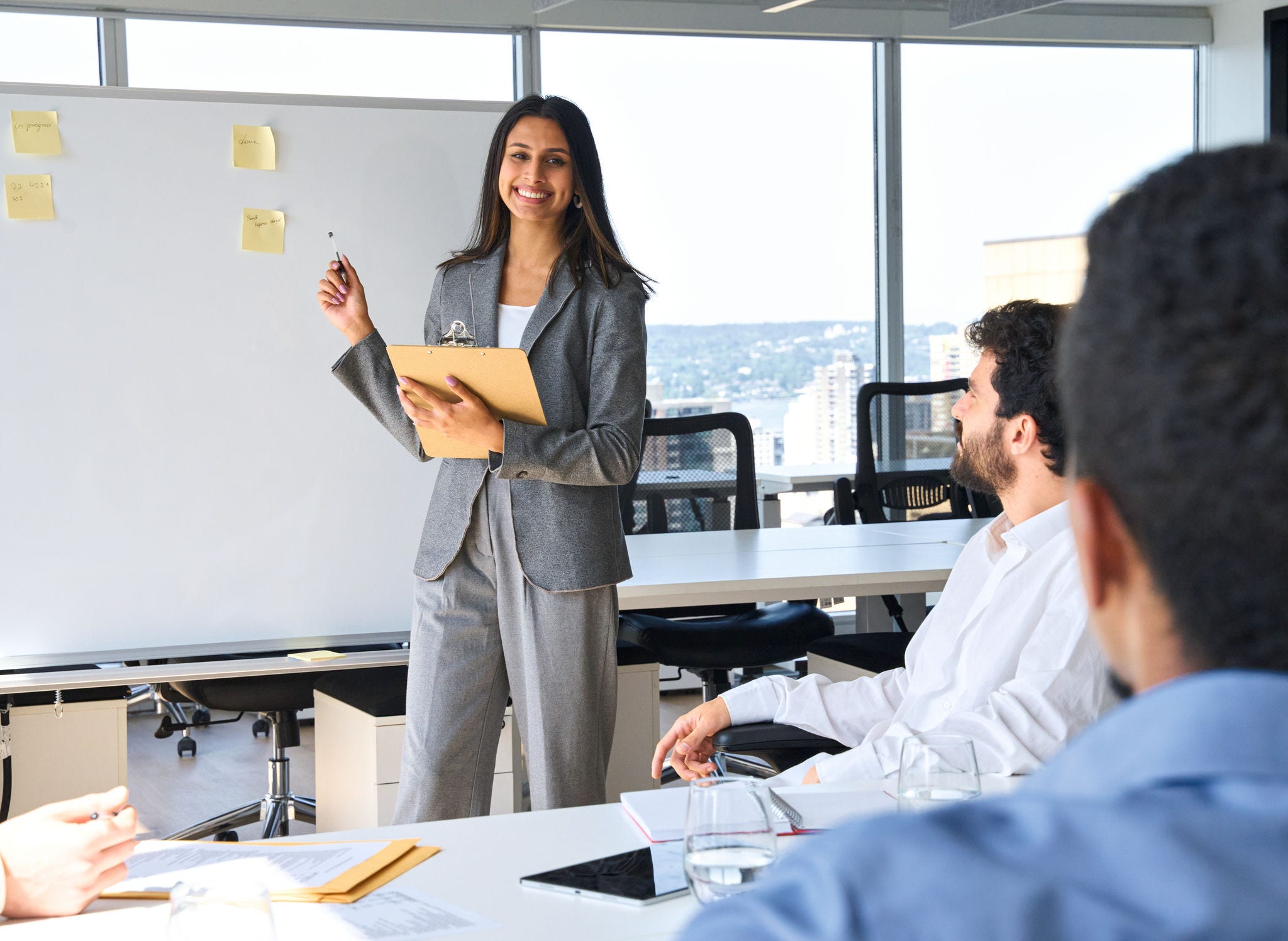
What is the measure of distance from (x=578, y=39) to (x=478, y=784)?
3782 millimetres

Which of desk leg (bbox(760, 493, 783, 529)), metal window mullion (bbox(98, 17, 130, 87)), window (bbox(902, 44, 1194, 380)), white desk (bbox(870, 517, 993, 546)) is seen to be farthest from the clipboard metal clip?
window (bbox(902, 44, 1194, 380))

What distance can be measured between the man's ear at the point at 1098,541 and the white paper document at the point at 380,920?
69 centimetres

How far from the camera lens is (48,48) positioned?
457cm

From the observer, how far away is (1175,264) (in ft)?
1.39

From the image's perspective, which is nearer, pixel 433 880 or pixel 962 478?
pixel 433 880

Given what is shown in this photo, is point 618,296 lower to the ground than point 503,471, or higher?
higher

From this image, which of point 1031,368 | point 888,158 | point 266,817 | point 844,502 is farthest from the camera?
point 888,158

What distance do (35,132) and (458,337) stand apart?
121 centimetres

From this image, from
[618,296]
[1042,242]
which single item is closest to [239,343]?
[618,296]

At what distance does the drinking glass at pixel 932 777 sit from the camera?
A: 1094 millimetres

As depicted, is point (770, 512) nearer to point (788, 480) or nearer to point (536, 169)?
point (788, 480)

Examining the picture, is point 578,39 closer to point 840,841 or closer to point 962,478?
point 962,478

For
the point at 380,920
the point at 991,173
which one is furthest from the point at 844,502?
the point at 380,920

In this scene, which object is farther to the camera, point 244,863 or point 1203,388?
point 244,863
